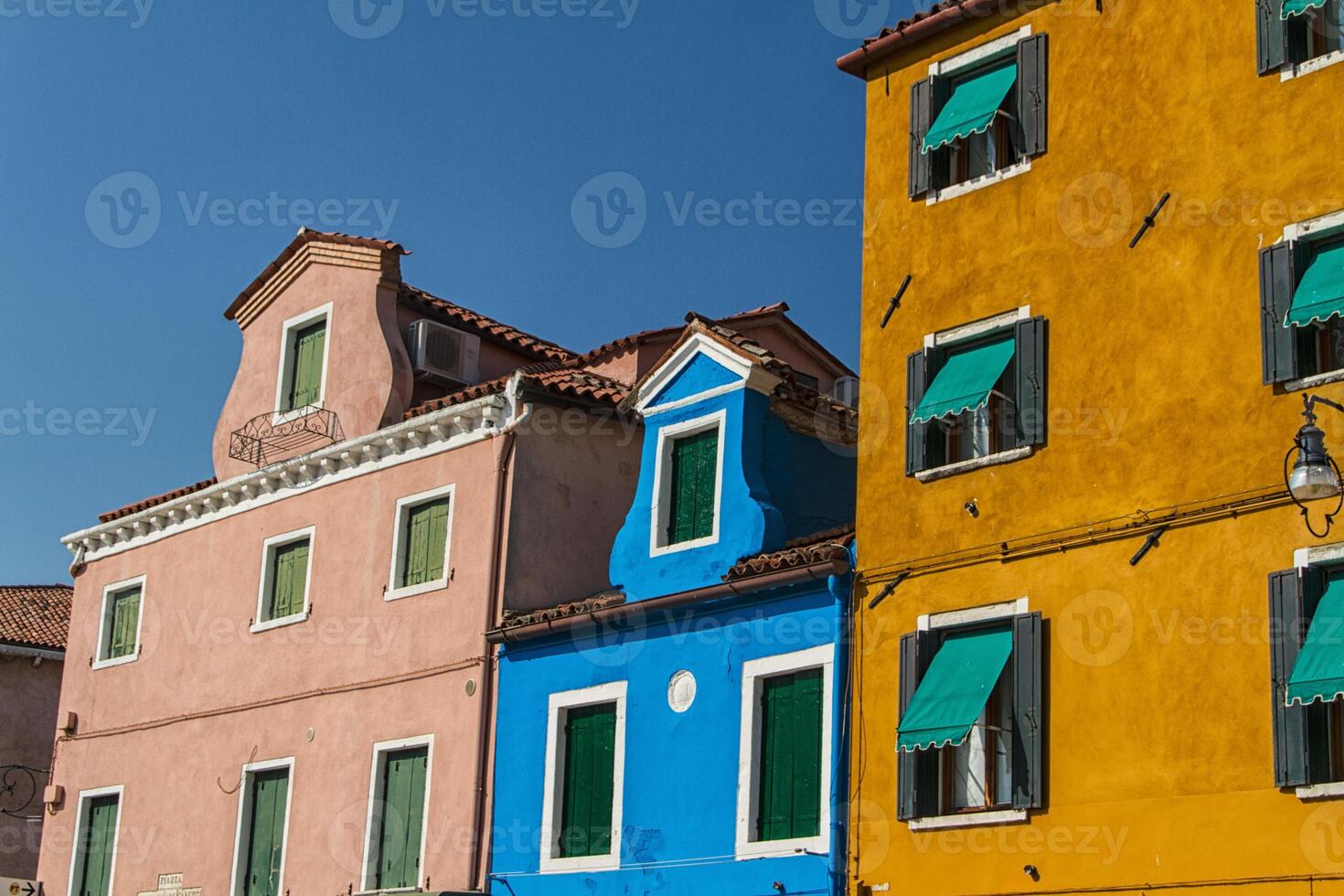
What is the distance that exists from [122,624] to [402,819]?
27.6 ft

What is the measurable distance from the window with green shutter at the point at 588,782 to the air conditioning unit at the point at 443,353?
6.34m

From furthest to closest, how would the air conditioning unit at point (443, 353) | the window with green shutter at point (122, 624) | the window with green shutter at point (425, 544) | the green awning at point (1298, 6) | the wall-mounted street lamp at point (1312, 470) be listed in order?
1. the window with green shutter at point (122, 624)
2. the air conditioning unit at point (443, 353)
3. the window with green shutter at point (425, 544)
4. the green awning at point (1298, 6)
5. the wall-mounted street lamp at point (1312, 470)

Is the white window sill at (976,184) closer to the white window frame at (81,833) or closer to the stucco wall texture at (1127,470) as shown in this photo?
the stucco wall texture at (1127,470)

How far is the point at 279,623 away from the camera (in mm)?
26188

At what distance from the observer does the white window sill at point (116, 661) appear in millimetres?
28875

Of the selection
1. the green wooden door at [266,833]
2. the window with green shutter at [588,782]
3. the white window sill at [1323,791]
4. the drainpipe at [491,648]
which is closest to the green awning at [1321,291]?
the white window sill at [1323,791]

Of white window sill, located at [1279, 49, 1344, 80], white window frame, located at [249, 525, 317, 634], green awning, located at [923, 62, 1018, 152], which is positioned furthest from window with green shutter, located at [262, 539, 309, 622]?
white window sill, located at [1279, 49, 1344, 80]

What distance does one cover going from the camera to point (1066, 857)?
16.2 metres

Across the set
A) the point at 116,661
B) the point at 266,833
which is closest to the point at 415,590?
the point at 266,833

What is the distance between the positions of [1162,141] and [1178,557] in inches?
152

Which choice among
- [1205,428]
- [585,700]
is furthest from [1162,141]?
[585,700]

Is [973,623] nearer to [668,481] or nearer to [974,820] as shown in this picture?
[974,820]

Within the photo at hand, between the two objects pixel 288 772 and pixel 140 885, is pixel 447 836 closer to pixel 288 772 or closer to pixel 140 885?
pixel 288 772

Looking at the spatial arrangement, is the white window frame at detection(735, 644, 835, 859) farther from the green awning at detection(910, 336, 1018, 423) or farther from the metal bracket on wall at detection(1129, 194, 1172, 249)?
the metal bracket on wall at detection(1129, 194, 1172, 249)
